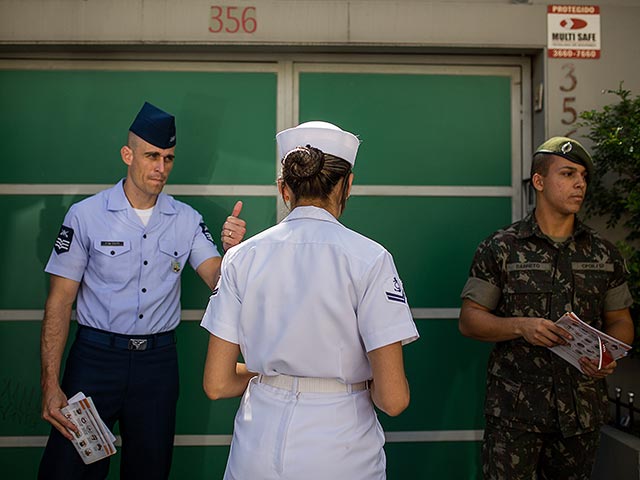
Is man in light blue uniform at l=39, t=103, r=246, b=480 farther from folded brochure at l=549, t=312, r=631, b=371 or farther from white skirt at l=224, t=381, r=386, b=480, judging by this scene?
folded brochure at l=549, t=312, r=631, b=371

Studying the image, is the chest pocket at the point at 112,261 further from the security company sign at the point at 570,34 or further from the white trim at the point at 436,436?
the security company sign at the point at 570,34

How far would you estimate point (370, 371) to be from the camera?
1912 mm

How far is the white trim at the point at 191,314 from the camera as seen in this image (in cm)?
363

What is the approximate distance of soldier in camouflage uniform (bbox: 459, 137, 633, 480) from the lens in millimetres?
2775

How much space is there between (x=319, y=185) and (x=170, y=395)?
159cm

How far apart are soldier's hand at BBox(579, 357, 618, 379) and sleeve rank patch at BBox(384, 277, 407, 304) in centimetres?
120

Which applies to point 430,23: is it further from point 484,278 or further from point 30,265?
point 30,265

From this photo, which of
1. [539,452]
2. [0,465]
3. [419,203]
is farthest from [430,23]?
[0,465]

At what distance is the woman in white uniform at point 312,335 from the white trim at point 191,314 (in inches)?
70.3

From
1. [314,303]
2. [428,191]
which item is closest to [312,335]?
[314,303]

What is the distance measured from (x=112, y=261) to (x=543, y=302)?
204 centimetres

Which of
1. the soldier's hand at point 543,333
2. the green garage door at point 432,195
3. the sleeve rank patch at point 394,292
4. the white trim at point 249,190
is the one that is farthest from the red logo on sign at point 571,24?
the sleeve rank patch at point 394,292

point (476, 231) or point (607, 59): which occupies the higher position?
point (607, 59)

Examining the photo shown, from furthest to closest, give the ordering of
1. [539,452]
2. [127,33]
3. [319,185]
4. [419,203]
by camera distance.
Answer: [419,203]
[127,33]
[539,452]
[319,185]
